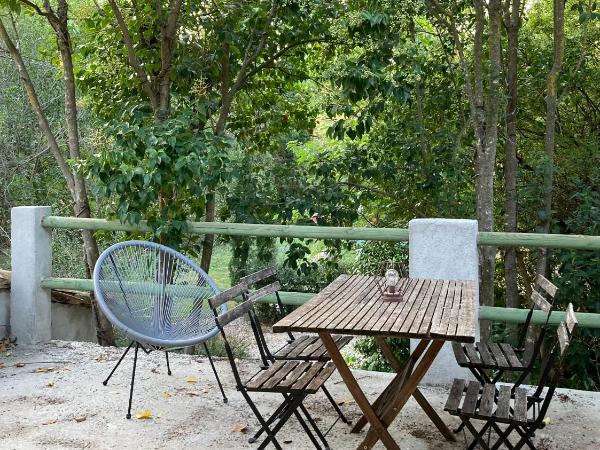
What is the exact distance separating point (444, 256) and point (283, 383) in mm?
1665

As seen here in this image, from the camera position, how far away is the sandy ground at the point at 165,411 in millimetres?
3891

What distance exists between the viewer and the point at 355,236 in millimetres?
4941

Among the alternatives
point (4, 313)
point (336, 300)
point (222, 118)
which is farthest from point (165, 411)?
point (222, 118)

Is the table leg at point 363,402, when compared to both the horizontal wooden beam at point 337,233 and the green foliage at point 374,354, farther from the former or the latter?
the green foliage at point 374,354

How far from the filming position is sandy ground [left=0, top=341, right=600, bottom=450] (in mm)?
3891

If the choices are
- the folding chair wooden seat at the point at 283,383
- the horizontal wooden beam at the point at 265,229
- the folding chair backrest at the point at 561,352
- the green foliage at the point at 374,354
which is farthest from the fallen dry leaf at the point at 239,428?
the green foliage at the point at 374,354

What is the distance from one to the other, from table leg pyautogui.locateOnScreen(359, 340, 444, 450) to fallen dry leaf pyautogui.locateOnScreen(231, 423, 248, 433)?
83 centimetres

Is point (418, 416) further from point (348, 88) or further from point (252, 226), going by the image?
point (348, 88)

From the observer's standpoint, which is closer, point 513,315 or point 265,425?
point 265,425

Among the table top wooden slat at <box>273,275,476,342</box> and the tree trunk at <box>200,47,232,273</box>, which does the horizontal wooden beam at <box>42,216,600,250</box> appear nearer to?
the table top wooden slat at <box>273,275,476,342</box>

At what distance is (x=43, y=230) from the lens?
5719 millimetres

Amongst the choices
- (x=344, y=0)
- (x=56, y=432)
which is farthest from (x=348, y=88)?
(x=56, y=432)

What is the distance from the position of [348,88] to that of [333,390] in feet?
8.84

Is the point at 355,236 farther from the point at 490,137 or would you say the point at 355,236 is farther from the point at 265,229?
the point at 490,137
